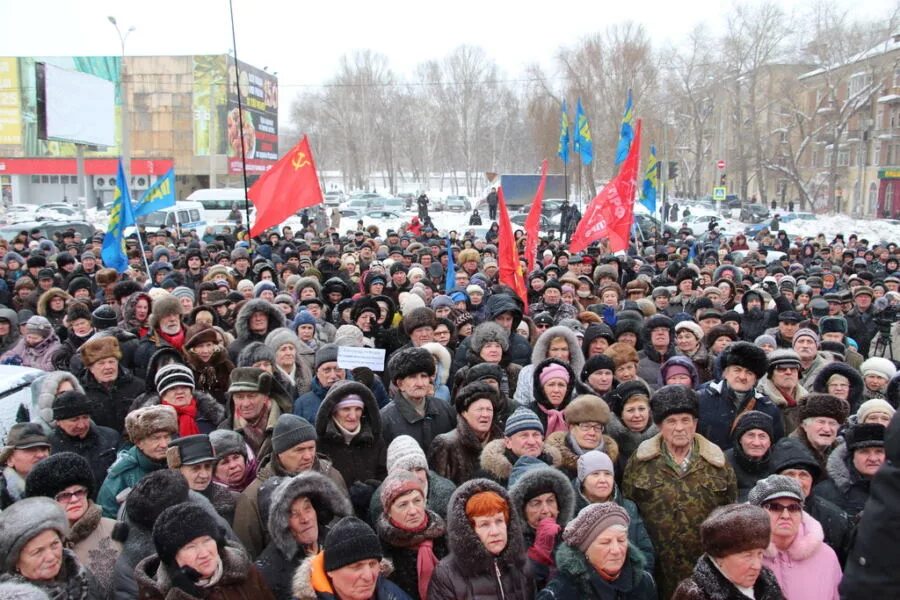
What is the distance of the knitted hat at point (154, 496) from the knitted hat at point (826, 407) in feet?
10.8

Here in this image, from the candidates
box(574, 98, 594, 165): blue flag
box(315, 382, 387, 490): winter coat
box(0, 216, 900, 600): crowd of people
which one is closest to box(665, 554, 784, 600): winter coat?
box(0, 216, 900, 600): crowd of people

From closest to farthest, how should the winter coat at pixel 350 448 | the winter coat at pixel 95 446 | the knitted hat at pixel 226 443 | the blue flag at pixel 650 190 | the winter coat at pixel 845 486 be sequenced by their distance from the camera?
the winter coat at pixel 845 486, the knitted hat at pixel 226 443, the winter coat at pixel 350 448, the winter coat at pixel 95 446, the blue flag at pixel 650 190

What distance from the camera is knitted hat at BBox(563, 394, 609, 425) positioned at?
14.5 feet

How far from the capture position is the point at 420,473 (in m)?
3.98

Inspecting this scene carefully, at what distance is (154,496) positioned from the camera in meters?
3.51

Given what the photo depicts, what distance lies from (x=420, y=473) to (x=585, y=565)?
3.28ft

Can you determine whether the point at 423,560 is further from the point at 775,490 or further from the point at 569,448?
the point at 775,490

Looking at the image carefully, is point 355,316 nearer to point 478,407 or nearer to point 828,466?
point 478,407

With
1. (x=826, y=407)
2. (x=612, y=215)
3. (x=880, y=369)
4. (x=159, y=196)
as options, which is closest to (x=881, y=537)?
(x=826, y=407)

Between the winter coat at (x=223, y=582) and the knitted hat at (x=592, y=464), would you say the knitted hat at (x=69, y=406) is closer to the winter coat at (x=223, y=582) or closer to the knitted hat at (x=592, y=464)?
A: the winter coat at (x=223, y=582)

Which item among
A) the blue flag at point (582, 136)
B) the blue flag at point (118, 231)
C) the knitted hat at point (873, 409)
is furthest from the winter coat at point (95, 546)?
the blue flag at point (582, 136)

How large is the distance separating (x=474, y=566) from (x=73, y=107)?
120 ft

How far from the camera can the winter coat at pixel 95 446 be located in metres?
4.69

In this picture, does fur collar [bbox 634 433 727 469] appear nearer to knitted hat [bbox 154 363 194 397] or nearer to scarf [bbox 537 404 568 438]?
scarf [bbox 537 404 568 438]
